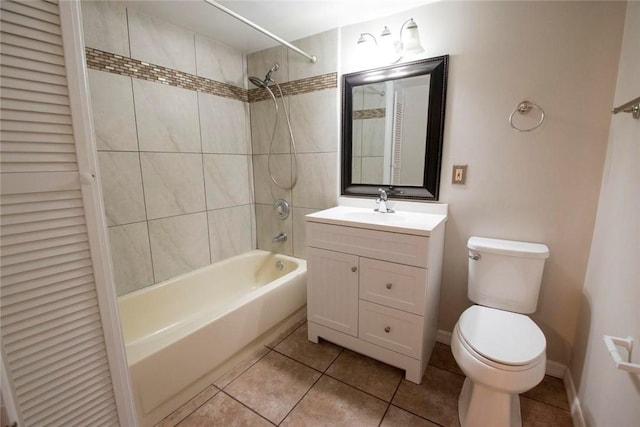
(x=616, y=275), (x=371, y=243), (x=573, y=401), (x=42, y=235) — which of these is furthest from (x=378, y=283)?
(x=42, y=235)

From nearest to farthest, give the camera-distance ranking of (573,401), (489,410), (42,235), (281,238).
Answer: (42,235), (489,410), (573,401), (281,238)

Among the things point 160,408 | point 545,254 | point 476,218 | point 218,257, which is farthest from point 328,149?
point 160,408

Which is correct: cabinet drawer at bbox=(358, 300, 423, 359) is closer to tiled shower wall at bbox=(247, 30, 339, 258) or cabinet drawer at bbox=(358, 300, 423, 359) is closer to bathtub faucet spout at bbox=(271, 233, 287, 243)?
tiled shower wall at bbox=(247, 30, 339, 258)

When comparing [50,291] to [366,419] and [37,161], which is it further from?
[366,419]

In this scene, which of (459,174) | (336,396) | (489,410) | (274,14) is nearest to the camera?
(489,410)

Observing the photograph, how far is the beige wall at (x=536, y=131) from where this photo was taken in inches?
51.6

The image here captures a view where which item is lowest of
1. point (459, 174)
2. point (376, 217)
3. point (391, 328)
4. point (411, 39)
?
point (391, 328)

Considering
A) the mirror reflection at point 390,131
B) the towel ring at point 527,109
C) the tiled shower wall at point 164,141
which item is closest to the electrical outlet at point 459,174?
the mirror reflection at point 390,131

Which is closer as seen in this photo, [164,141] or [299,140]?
[164,141]

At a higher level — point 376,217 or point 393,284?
point 376,217

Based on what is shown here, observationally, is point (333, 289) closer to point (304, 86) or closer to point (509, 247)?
point (509, 247)

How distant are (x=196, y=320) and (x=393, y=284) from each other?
110 cm

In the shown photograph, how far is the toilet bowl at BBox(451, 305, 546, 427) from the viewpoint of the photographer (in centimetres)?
105

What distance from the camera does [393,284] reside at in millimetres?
1493
